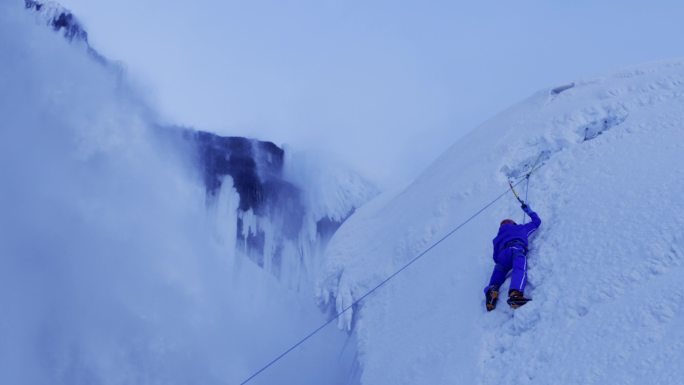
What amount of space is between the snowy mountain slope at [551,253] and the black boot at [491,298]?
0.35 feet

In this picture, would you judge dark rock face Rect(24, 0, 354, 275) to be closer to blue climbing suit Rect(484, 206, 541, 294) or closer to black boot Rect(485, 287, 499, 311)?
blue climbing suit Rect(484, 206, 541, 294)

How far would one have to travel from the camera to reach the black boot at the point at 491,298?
20.9 feet

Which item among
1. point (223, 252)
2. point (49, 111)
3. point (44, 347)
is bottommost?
point (44, 347)

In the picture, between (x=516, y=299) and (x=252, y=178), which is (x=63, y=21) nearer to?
(x=252, y=178)

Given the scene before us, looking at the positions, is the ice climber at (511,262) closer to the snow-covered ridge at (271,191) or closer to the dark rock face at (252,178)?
the snow-covered ridge at (271,191)

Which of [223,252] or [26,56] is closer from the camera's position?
[223,252]

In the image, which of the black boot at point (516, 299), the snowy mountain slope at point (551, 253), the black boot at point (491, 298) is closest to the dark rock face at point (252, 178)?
the snowy mountain slope at point (551, 253)

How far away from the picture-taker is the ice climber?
20.1 ft

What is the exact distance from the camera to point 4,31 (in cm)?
1777

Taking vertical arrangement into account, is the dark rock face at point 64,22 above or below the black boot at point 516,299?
above

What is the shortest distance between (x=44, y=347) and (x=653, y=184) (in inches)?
467

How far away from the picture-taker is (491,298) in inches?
250

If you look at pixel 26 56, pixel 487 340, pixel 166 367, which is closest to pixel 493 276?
pixel 487 340

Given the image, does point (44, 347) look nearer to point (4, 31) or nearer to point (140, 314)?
point (140, 314)
